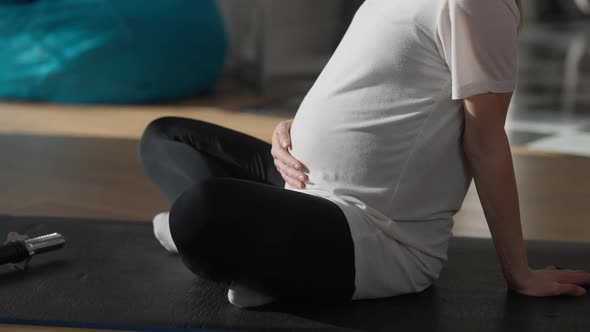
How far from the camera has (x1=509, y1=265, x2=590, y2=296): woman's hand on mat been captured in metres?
1.40

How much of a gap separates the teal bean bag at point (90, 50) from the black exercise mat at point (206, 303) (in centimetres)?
181

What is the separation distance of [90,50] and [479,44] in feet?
7.55

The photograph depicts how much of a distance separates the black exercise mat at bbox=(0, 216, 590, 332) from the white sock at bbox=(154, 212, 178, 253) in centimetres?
2

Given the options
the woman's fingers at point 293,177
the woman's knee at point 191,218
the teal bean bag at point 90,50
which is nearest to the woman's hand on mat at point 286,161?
the woman's fingers at point 293,177

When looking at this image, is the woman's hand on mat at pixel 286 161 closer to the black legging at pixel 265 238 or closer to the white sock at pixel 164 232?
the black legging at pixel 265 238

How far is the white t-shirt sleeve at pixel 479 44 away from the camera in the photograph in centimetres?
122

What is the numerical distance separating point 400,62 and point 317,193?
9.0 inches

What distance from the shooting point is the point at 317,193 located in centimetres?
136

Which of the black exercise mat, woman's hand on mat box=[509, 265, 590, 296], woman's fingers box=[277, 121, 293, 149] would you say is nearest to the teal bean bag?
the black exercise mat

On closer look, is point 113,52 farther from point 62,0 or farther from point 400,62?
point 400,62

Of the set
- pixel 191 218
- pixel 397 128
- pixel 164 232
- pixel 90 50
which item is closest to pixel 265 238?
Answer: pixel 191 218

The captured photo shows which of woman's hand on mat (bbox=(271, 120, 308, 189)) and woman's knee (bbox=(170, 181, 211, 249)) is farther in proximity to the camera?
woman's hand on mat (bbox=(271, 120, 308, 189))

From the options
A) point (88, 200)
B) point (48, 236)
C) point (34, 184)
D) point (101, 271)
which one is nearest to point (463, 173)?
point (101, 271)

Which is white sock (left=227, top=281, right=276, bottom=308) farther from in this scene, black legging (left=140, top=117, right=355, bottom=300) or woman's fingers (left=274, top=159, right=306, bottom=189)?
woman's fingers (left=274, top=159, right=306, bottom=189)
